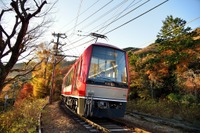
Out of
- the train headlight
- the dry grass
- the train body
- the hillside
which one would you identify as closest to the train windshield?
the train body

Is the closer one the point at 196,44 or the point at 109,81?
the point at 109,81

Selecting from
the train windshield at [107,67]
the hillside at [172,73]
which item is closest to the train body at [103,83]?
the train windshield at [107,67]

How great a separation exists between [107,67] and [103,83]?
82 cm

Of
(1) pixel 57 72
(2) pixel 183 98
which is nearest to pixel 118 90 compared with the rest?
(2) pixel 183 98

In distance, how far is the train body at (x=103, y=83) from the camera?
867 centimetres

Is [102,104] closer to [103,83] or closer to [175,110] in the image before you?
[103,83]

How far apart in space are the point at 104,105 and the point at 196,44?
37.9 ft

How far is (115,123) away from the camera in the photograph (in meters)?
9.39

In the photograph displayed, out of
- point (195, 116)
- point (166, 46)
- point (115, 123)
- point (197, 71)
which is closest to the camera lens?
point (115, 123)

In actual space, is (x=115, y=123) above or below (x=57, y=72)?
below

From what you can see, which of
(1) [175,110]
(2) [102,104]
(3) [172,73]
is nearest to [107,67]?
(2) [102,104]

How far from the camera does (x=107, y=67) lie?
9188mm

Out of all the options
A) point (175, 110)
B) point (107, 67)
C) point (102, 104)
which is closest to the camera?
point (102, 104)

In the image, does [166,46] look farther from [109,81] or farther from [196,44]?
[109,81]
